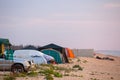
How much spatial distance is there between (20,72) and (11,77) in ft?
11.1

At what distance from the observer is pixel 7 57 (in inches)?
871

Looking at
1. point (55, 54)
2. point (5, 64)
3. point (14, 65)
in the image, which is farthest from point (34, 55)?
point (5, 64)

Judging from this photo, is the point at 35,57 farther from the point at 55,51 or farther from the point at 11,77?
the point at 11,77

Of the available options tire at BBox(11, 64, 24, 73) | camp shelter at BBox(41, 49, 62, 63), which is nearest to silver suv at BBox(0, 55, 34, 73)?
tire at BBox(11, 64, 24, 73)

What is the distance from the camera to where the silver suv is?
71.3 feet

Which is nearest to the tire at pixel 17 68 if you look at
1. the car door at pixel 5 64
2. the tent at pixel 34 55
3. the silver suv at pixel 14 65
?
the silver suv at pixel 14 65

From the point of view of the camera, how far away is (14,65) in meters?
21.9

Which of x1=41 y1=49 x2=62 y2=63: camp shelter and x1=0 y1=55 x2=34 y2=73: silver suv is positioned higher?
x1=41 y1=49 x2=62 y2=63: camp shelter

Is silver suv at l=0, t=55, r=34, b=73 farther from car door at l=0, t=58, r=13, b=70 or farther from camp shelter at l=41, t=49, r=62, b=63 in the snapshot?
camp shelter at l=41, t=49, r=62, b=63

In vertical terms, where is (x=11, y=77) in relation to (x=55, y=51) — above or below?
below

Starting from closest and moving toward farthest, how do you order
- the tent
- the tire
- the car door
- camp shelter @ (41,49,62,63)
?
the car door < the tire < the tent < camp shelter @ (41,49,62,63)

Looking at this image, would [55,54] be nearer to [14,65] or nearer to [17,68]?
[17,68]

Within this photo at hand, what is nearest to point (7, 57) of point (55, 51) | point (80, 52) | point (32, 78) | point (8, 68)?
point (8, 68)

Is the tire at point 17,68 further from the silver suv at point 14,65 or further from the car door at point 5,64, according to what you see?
the car door at point 5,64
